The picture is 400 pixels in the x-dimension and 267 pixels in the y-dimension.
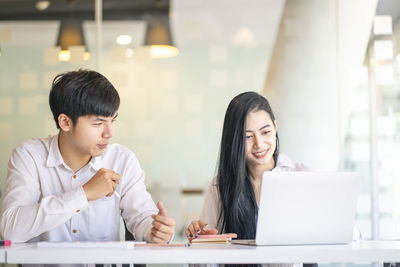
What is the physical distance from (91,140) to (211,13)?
2.41 meters

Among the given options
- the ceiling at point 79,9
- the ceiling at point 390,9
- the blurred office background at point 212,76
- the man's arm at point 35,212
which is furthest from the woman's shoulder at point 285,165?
the ceiling at point 390,9

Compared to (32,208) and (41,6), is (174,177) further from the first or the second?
(32,208)

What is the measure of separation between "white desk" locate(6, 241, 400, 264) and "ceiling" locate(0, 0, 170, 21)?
3.08 metres

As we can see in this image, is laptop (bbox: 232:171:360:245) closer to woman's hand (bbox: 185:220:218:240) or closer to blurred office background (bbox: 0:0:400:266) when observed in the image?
woman's hand (bbox: 185:220:218:240)

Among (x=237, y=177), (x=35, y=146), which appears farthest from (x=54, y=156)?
(x=237, y=177)

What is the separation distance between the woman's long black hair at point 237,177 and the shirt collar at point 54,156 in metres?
0.71

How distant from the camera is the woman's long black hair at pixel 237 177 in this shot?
2729 millimetres

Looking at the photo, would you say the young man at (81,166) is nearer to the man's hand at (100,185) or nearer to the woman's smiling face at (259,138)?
the man's hand at (100,185)

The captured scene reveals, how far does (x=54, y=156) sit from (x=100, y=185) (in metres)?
0.44

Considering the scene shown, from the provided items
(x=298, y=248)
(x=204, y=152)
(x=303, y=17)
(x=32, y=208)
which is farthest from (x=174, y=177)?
(x=298, y=248)

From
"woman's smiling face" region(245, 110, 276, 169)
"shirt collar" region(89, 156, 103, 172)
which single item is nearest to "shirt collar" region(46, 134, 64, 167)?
"shirt collar" region(89, 156, 103, 172)

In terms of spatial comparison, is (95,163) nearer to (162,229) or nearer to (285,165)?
(162,229)

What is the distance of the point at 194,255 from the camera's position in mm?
1783

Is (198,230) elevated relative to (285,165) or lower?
lower
